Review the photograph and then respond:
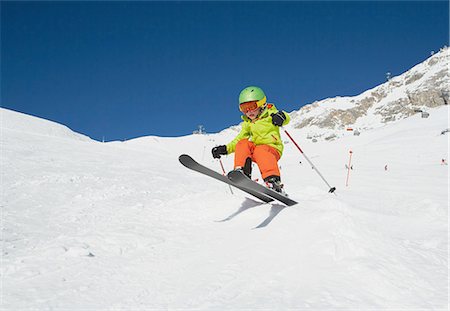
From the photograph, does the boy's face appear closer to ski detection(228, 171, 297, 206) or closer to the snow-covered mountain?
ski detection(228, 171, 297, 206)

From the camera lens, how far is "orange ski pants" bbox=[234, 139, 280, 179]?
539 centimetres

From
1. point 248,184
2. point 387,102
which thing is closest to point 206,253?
point 248,184

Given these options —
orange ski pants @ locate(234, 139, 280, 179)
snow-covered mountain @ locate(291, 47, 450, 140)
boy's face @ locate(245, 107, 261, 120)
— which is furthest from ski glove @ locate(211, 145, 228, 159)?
snow-covered mountain @ locate(291, 47, 450, 140)

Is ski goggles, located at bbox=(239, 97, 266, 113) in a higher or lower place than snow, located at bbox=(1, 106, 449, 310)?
higher

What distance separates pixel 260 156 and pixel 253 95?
1.17m

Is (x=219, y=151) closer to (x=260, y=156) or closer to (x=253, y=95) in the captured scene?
(x=260, y=156)

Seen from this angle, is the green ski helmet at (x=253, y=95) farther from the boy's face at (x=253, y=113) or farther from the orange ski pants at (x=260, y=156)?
the orange ski pants at (x=260, y=156)

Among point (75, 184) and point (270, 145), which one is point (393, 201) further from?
point (75, 184)

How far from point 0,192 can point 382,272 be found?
5869mm

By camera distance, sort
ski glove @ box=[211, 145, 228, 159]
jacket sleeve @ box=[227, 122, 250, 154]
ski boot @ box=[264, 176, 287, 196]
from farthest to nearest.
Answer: ski glove @ box=[211, 145, 228, 159] < jacket sleeve @ box=[227, 122, 250, 154] < ski boot @ box=[264, 176, 287, 196]

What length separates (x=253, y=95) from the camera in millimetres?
5977

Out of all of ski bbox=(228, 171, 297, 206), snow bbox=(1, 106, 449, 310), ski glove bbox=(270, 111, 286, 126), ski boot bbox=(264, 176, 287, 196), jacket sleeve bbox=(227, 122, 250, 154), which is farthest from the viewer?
jacket sleeve bbox=(227, 122, 250, 154)

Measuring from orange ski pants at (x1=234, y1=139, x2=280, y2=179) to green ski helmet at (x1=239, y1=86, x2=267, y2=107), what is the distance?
29.3 inches

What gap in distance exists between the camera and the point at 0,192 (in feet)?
18.7
